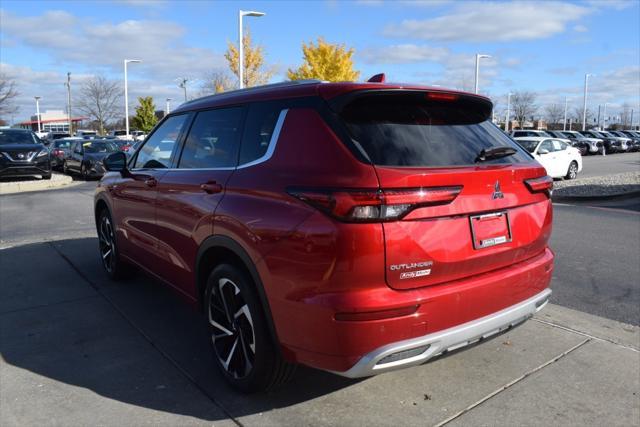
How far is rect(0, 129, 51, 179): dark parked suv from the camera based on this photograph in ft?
55.9

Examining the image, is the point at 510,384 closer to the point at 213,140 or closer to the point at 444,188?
the point at 444,188

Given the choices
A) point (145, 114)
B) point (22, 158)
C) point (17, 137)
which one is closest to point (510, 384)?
point (22, 158)

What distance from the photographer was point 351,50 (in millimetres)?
34938

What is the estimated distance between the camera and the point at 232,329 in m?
3.39

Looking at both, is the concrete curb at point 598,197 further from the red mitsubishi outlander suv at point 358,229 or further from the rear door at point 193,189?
the rear door at point 193,189

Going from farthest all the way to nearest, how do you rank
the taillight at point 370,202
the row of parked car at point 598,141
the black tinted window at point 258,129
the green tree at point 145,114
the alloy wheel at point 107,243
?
the green tree at point 145,114 → the row of parked car at point 598,141 → the alloy wheel at point 107,243 → the black tinted window at point 258,129 → the taillight at point 370,202

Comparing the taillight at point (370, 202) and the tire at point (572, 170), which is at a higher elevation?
the taillight at point (370, 202)

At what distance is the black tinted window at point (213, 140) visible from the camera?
352 centimetres

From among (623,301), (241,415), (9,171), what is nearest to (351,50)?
(9,171)

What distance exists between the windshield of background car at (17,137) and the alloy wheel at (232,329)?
57.9 ft

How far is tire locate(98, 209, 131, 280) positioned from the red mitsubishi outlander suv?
2.07 metres

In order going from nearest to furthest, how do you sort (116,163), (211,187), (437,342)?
(437,342) < (211,187) < (116,163)

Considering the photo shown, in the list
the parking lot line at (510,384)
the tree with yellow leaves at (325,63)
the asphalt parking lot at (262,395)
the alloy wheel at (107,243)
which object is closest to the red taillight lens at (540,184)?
the asphalt parking lot at (262,395)

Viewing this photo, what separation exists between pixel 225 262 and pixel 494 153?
5.83 feet
